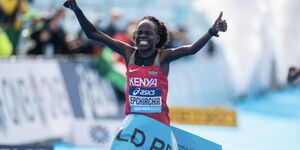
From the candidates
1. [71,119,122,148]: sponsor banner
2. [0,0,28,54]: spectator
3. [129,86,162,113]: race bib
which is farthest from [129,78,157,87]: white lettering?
[0,0,28,54]: spectator

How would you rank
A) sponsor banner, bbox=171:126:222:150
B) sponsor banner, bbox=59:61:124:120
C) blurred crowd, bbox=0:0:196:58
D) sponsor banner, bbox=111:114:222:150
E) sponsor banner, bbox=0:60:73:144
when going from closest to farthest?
1. sponsor banner, bbox=111:114:222:150
2. sponsor banner, bbox=171:126:222:150
3. sponsor banner, bbox=0:60:73:144
4. sponsor banner, bbox=59:61:124:120
5. blurred crowd, bbox=0:0:196:58

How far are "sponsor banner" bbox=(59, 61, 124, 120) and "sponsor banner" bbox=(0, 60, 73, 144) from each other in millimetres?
217

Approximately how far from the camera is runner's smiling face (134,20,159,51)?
254 inches

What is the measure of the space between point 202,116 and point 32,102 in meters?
3.66

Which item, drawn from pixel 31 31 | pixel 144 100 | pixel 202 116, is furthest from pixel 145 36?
pixel 202 116

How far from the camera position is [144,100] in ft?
21.2

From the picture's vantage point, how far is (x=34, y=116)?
460 inches

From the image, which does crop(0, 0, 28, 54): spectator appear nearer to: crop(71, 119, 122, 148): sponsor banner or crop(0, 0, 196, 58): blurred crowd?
crop(0, 0, 196, 58): blurred crowd

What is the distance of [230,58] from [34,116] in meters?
12.2

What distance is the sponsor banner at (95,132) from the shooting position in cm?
1167

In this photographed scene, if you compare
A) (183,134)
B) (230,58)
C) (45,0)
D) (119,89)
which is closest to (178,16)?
(230,58)

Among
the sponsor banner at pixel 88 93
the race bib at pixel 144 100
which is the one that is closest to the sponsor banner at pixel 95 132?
the sponsor banner at pixel 88 93

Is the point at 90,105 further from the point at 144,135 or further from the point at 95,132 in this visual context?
the point at 144,135

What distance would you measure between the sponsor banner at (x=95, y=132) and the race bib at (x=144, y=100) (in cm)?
512
